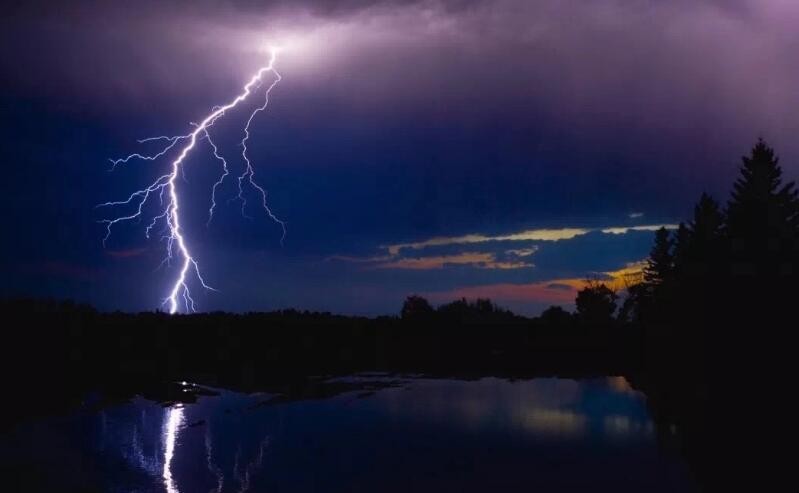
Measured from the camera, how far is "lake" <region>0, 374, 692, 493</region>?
8797 millimetres

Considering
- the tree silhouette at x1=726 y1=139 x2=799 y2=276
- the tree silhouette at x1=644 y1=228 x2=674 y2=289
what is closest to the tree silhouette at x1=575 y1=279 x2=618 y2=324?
the tree silhouette at x1=644 y1=228 x2=674 y2=289

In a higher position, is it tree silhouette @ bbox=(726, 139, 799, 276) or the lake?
tree silhouette @ bbox=(726, 139, 799, 276)

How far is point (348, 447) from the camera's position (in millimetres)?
11180

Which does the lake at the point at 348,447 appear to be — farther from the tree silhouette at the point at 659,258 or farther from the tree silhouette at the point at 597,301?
the tree silhouette at the point at 597,301

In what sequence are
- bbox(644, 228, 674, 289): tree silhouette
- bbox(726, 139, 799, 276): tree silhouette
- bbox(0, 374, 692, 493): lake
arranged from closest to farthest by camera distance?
1. bbox(0, 374, 692, 493): lake
2. bbox(726, 139, 799, 276): tree silhouette
3. bbox(644, 228, 674, 289): tree silhouette

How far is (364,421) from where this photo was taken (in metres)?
14.0

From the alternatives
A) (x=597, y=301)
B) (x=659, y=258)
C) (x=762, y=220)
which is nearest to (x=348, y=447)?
(x=762, y=220)

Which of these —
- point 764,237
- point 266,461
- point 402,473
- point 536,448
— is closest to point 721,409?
point 536,448

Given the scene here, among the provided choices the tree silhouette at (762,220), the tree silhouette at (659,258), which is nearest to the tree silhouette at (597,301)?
the tree silhouette at (659,258)

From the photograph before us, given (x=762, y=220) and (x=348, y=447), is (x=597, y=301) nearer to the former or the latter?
(x=762, y=220)

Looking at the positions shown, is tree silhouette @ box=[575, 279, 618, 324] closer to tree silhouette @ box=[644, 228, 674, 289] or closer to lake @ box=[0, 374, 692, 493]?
tree silhouette @ box=[644, 228, 674, 289]

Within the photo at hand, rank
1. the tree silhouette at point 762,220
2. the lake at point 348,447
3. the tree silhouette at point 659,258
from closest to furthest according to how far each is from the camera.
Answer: the lake at point 348,447
the tree silhouette at point 762,220
the tree silhouette at point 659,258

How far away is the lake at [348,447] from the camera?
346 inches

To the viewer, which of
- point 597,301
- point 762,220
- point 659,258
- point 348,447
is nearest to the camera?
point 348,447
